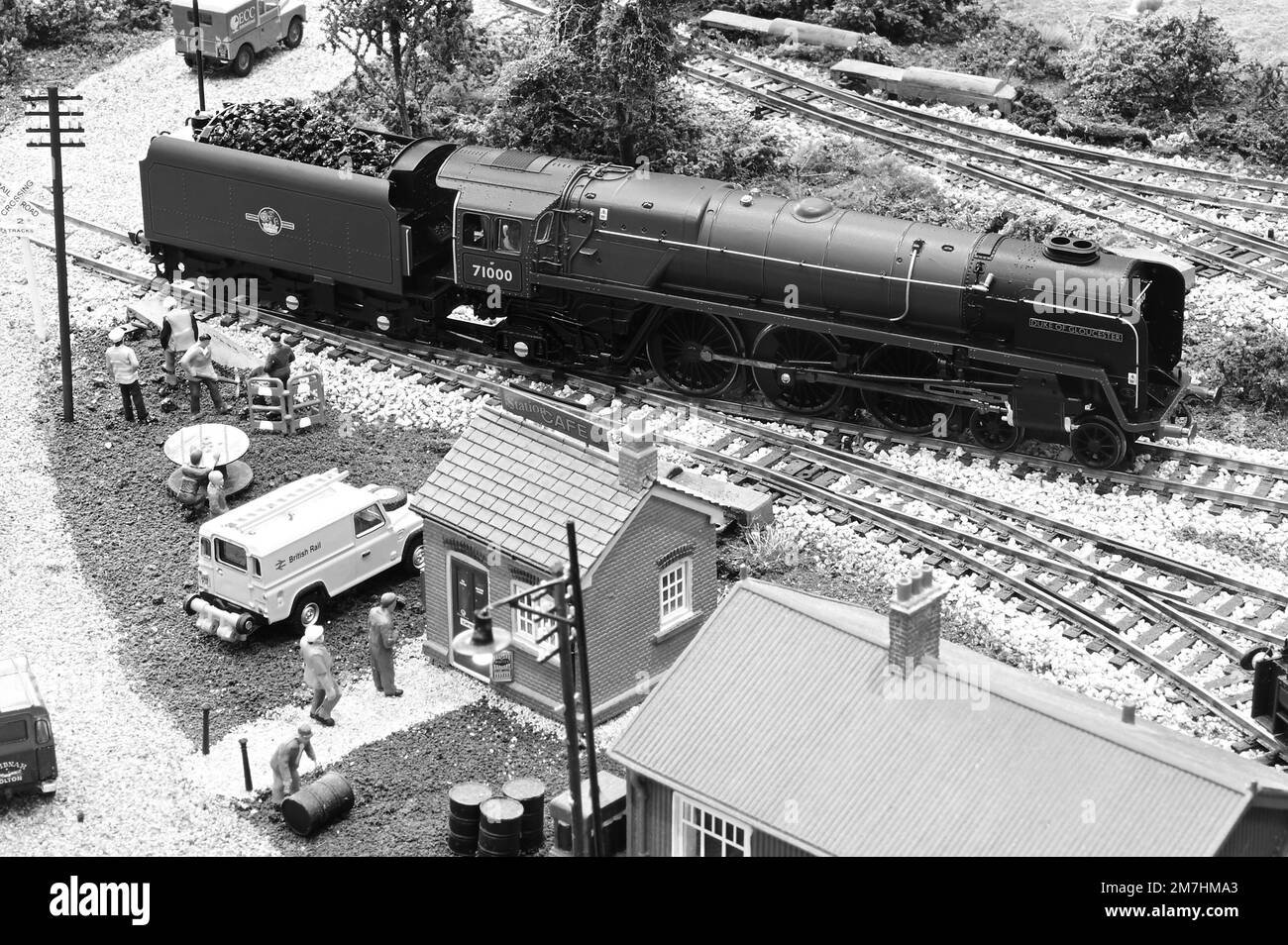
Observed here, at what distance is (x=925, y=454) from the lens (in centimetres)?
2958

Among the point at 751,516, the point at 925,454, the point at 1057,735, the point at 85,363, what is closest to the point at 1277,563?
the point at 925,454

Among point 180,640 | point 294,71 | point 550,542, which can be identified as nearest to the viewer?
point 550,542

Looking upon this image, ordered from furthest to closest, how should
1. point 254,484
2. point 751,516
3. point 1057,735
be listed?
point 254,484, point 751,516, point 1057,735

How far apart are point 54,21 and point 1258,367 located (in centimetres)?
3036

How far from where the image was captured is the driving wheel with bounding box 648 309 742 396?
102ft

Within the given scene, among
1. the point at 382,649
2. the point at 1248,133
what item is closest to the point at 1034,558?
the point at 382,649

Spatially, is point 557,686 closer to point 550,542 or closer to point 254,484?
point 550,542

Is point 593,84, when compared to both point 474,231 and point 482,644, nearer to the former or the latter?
point 474,231

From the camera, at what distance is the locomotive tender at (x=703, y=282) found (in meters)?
28.4

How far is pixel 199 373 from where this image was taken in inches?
1235

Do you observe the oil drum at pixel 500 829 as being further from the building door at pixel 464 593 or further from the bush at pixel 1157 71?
the bush at pixel 1157 71

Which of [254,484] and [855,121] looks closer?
[254,484]

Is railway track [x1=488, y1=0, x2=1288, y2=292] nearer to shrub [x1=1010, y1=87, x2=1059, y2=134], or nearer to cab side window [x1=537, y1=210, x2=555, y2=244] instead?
shrub [x1=1010, y1=87, x2=1059, y2=134]

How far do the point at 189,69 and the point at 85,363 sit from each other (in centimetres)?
1308
